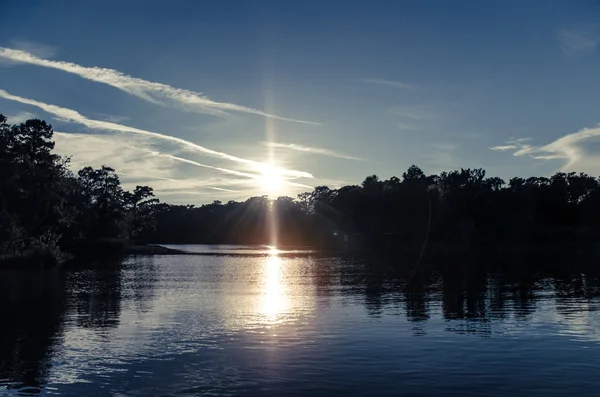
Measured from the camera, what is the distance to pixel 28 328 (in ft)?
99.7

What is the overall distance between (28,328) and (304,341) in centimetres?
1458

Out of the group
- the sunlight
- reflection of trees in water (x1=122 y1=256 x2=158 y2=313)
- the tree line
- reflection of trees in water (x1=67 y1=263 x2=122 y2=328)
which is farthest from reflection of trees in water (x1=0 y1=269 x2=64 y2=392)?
the tree line

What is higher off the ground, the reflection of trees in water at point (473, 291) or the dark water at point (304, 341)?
the reflection of trees in water at point (473, 291)

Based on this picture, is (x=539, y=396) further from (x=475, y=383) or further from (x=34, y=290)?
(x=34, y=290)

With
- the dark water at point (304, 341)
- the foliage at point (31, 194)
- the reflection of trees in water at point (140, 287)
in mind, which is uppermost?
the foliage at point (31, 194)

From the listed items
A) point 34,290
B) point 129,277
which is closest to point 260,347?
point 34,290

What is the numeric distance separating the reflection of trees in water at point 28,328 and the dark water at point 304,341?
0.08 m

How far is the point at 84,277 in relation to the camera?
65.2 meters

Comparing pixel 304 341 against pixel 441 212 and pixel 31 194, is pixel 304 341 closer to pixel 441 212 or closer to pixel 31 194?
pixel 31 194

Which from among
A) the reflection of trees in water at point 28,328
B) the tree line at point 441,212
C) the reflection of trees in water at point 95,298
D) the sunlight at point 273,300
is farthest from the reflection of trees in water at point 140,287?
the tree line at point 441,212

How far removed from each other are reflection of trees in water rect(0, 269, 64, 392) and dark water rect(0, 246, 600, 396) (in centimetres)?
8

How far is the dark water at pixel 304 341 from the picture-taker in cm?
1944

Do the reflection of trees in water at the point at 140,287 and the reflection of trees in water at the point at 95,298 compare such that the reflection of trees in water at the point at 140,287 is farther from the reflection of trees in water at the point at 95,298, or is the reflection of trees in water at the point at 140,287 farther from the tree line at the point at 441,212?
the tree line at the point at 441,212

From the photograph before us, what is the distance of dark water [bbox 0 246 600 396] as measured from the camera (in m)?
19.4
